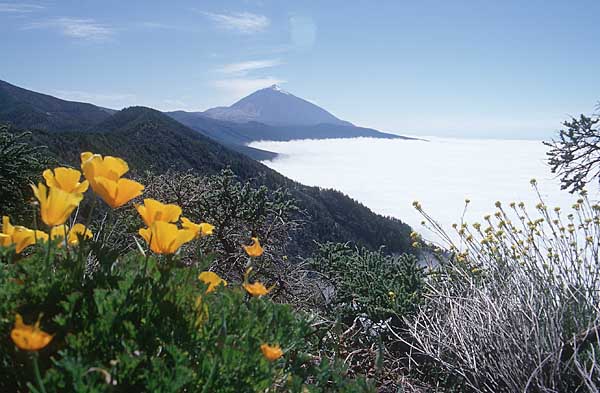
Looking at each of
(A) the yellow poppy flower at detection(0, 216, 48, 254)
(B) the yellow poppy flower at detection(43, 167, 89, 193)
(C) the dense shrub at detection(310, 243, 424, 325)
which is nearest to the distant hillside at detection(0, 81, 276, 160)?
(C) the dense shrub at detection(310, 243, 424, 325)

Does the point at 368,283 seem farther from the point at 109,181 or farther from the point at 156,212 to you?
the point at 109,181

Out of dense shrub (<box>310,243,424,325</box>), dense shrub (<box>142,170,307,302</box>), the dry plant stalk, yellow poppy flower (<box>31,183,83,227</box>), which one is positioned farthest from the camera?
dense shrub (<box>142,170,307,302</box>)

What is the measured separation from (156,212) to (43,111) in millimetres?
165889

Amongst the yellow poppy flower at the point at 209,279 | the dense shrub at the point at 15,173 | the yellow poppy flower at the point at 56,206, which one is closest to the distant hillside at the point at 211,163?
the dense shrub at the point at 15,173

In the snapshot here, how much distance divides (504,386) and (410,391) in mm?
414

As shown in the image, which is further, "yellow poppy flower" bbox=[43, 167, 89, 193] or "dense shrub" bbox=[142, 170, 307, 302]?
"dense shrub" bbox=[142, 170, 307, 302]

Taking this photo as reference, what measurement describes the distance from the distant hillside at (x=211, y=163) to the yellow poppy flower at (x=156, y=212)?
72.3 feet

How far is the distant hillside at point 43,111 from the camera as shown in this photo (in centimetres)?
11900

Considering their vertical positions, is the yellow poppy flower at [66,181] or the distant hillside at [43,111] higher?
the distant hillside at [43,111]

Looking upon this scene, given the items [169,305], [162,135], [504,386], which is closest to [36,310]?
[169,305]

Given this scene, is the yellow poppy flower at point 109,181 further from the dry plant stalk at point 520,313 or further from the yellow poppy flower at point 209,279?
the dry plant stalk at point 520,313

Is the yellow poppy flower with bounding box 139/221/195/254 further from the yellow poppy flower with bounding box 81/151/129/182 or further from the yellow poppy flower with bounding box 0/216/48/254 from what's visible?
the yellow poppy flower with bounding box 0/216/48/254

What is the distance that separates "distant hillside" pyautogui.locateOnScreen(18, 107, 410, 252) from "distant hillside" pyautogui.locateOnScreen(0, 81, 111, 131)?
184 ft

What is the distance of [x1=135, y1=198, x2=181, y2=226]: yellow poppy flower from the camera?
1294mm
